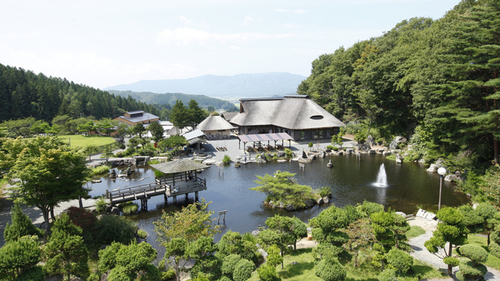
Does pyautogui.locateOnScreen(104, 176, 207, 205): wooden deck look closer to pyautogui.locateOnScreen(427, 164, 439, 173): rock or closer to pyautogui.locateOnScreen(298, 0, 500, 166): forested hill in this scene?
pyautogui.locateOnScreen(298, 0, 500, 166): forested hill

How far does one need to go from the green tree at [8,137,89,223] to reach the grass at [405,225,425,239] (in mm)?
17941

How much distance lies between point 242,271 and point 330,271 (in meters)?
2.79

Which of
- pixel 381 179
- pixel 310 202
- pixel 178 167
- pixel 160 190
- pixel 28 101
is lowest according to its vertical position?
pixel 310 202

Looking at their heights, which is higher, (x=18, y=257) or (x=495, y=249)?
(x=18, y=257)

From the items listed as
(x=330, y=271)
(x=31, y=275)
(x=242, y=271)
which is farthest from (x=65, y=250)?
(x=330, y=271)

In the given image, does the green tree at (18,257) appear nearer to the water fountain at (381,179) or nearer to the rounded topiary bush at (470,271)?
the rounded topiary bush at (470,271)

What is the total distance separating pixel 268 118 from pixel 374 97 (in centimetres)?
1713

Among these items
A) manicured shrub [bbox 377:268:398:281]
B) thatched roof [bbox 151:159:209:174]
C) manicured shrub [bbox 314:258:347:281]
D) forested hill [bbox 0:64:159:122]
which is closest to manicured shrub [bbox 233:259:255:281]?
manicured shrub [bbox 314:258:347:281]

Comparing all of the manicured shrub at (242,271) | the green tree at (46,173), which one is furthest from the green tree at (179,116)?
the manicured shrub at (242,271)

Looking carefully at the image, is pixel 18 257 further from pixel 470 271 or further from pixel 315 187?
pixel 315 187

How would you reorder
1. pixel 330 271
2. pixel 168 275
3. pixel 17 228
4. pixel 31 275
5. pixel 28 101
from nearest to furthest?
1. pixel 31 275
2. pixel 330 271
3. pixel 17 228
4. pixel 168 275
5. pixel 28 101

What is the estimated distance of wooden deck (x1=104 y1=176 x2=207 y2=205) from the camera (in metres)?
20.5

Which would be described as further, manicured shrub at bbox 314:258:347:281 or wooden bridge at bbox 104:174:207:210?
wooden bridge at bbox 104:174:207:210

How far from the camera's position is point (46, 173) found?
1429cm
